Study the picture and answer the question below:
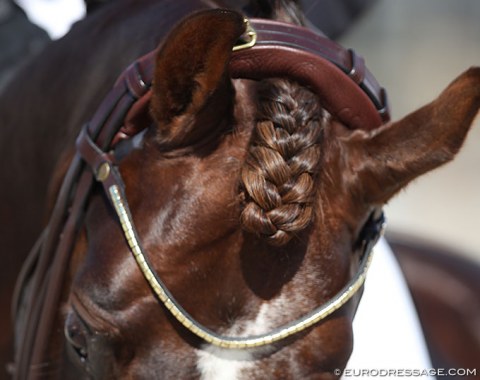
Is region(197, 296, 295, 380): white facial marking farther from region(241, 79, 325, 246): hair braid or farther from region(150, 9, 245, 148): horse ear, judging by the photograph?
region(150, 9, 245, 148): horse ear

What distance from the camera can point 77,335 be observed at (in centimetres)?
102

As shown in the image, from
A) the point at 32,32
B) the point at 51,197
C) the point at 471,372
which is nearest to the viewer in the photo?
the point at 51,197

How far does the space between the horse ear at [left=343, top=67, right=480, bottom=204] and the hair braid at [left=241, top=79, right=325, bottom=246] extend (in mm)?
89

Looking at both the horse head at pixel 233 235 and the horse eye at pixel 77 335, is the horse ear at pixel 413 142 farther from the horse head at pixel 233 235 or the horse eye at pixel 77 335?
the horse eye at pixel 77 335

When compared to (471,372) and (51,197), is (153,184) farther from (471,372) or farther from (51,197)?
(471,372)

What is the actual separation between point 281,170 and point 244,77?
0.15 meters

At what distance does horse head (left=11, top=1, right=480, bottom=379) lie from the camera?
0.96 metres

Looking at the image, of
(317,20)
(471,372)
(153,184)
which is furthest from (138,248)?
(471,372)

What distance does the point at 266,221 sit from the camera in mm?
926

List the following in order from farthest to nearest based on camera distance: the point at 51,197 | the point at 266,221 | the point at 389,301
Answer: the point at 389,301, the point at 51,197, the point at 266,221

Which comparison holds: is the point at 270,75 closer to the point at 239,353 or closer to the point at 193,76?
the point at 193,76

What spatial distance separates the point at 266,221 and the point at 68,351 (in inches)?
13.4

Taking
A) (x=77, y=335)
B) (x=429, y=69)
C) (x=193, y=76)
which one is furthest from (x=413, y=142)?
(x=429, y=69)

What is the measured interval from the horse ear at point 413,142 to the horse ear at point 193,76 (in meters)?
0.17
